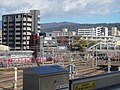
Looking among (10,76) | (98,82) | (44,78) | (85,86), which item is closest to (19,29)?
(10,76)

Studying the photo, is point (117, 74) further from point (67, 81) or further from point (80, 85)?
point (67, 81)

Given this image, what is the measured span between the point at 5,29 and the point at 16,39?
25.0 ft

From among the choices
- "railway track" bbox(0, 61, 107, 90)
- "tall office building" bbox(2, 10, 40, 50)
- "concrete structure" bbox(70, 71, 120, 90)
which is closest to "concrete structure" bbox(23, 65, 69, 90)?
"concrete structure" bbox(70, 71, 120, 90)

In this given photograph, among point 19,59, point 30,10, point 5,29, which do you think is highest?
point 30,10

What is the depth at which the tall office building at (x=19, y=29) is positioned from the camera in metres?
113

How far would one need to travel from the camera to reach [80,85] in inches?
179

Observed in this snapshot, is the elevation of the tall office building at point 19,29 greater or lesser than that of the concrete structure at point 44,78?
greater

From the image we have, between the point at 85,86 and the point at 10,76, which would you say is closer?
the point at 85,86

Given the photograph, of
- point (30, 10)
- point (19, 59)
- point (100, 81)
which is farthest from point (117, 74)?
point (30, 10)

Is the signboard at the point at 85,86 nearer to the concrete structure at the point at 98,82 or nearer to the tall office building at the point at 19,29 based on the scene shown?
the concrete structure at the point at 98,82

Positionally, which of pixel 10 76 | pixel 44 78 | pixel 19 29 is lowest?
pixel 10 76

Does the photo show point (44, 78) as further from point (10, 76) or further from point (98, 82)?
point (10, 76)

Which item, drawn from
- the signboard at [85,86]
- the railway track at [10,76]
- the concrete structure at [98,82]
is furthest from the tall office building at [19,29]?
the signboard at [85,86]

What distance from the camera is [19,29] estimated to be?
114m
